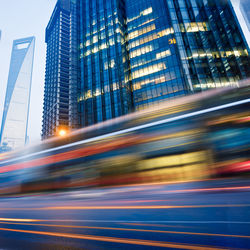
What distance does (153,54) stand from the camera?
34094 mm

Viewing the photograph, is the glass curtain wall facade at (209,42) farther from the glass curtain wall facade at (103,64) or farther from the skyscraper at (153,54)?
the glass curtain wall facade at (103,64)

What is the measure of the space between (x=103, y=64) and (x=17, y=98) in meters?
184

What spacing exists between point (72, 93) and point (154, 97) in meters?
28.5

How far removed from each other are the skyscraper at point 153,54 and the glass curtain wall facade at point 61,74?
6.00 m

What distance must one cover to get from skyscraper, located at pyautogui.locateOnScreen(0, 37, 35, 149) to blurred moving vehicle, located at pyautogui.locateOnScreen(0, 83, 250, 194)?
187555mm

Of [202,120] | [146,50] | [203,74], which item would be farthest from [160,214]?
[146,50]

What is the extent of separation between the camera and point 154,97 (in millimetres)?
31875

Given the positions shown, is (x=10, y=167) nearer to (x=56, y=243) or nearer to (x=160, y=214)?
(x=56, y=243)

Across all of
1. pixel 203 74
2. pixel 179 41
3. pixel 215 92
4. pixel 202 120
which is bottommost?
pixel 202 120

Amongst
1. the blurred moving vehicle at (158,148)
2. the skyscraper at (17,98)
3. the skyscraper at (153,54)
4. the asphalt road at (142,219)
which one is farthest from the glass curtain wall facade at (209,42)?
the skyscraper at (17,98)

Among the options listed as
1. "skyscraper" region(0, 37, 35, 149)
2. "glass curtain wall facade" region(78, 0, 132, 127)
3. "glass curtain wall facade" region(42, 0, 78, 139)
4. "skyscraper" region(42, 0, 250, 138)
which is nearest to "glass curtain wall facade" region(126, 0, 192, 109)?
"skyscraper" region(42, 0, 250, 138)

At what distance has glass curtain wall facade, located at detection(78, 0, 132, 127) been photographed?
1453 inches

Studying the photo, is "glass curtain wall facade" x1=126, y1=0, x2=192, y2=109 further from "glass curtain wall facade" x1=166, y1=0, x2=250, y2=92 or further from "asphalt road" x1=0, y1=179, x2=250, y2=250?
"asphalt road" x1=0, y1=179, x2=250, y2=250

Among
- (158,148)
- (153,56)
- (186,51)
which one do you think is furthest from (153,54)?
(158,148)
